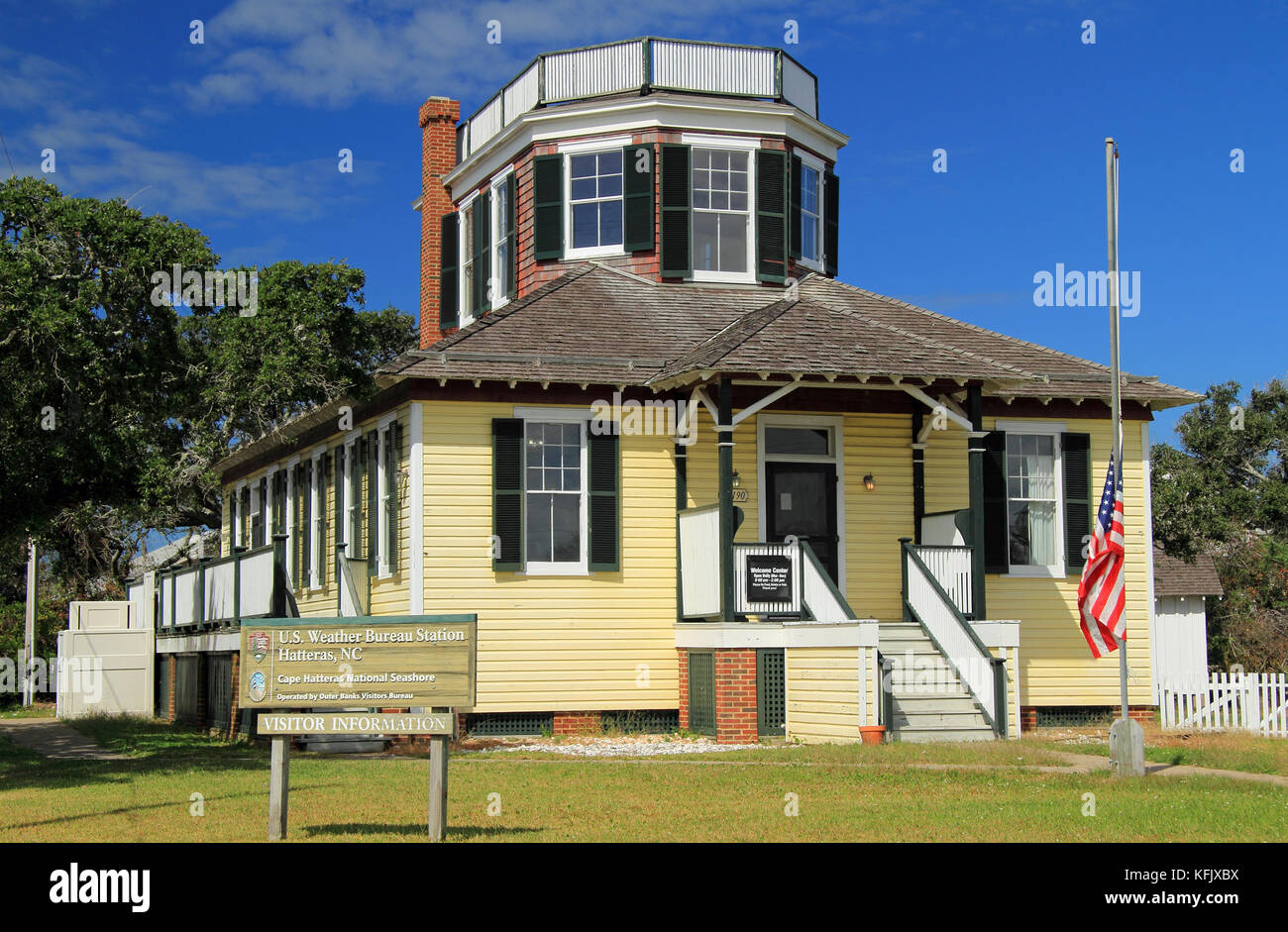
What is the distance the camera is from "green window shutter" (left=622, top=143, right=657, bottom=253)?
22.3 m

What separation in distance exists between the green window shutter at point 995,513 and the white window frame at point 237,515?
1496cm

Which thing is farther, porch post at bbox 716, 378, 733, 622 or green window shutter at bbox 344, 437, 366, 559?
green window shutter at bbox 344, 437, 366, 559

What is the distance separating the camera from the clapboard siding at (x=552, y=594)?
18625 mm

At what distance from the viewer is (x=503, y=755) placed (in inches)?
646

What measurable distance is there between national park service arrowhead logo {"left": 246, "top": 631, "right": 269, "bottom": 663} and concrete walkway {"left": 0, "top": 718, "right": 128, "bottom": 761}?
8.53 m

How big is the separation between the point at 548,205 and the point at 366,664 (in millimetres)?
14052

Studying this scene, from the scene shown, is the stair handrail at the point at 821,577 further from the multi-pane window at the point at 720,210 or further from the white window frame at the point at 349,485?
the white window frame at the point at 349,485

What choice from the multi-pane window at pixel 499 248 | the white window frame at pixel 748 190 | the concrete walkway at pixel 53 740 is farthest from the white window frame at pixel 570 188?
the concrete walkway at pixel 53 740

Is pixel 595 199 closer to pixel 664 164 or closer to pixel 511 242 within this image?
pixel 664 164

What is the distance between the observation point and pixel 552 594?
62.2 ft

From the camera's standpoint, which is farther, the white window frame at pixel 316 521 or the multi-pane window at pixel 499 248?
the multi-pane window at pixel 499 248

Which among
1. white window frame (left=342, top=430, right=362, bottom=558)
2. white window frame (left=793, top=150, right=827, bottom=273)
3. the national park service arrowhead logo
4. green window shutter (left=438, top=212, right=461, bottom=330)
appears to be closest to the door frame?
white window frame (left=793, top=150, right=827, bottom=273)

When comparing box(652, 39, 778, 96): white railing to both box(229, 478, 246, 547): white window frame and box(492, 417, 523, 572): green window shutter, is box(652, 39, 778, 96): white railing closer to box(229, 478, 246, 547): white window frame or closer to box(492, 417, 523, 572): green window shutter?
box(492, 417, 523, 572): green window shutter

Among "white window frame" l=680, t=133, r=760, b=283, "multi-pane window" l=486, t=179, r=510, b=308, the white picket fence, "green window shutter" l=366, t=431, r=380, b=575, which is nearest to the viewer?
the white picket fence
